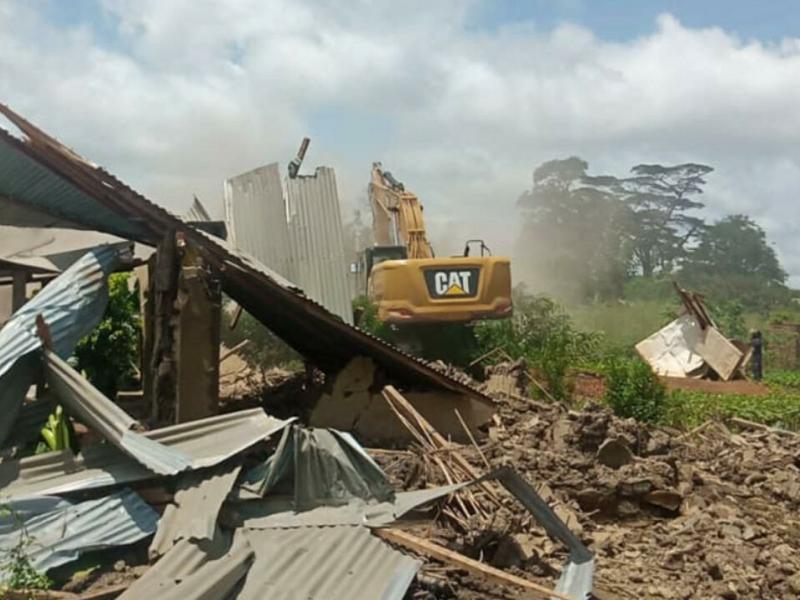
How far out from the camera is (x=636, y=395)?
1134cm

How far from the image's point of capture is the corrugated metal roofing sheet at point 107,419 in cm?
519

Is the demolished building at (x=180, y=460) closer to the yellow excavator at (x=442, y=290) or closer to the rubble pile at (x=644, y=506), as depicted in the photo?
the rubble pile at (x=644, y=506)

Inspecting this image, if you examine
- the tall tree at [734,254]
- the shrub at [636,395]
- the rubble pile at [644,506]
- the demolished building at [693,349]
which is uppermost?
the tall tree at [734,254]

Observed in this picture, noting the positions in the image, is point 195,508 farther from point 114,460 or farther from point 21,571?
point 21,571

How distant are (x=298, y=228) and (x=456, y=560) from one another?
1211cm

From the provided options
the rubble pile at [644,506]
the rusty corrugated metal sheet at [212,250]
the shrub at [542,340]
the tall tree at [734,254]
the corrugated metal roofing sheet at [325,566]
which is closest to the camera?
the corrugated metal roofing sheet at [325,566]

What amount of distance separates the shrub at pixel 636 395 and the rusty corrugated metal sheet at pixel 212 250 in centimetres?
305

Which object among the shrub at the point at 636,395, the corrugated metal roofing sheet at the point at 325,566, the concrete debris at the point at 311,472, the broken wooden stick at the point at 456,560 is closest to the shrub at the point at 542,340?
the shrub at the point at 636,395

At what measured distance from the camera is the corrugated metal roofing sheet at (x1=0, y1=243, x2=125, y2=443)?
5656 millimetres

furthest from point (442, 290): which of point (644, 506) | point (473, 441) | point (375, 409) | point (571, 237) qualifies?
point (571, 237)

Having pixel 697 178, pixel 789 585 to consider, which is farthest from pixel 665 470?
pixel 697 178

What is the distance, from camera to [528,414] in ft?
32.5

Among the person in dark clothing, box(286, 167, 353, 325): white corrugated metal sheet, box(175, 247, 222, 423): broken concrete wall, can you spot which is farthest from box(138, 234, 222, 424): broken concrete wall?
the person in dark clothing

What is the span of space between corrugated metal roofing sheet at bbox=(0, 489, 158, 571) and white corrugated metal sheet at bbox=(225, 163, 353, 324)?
1144 centimetres
